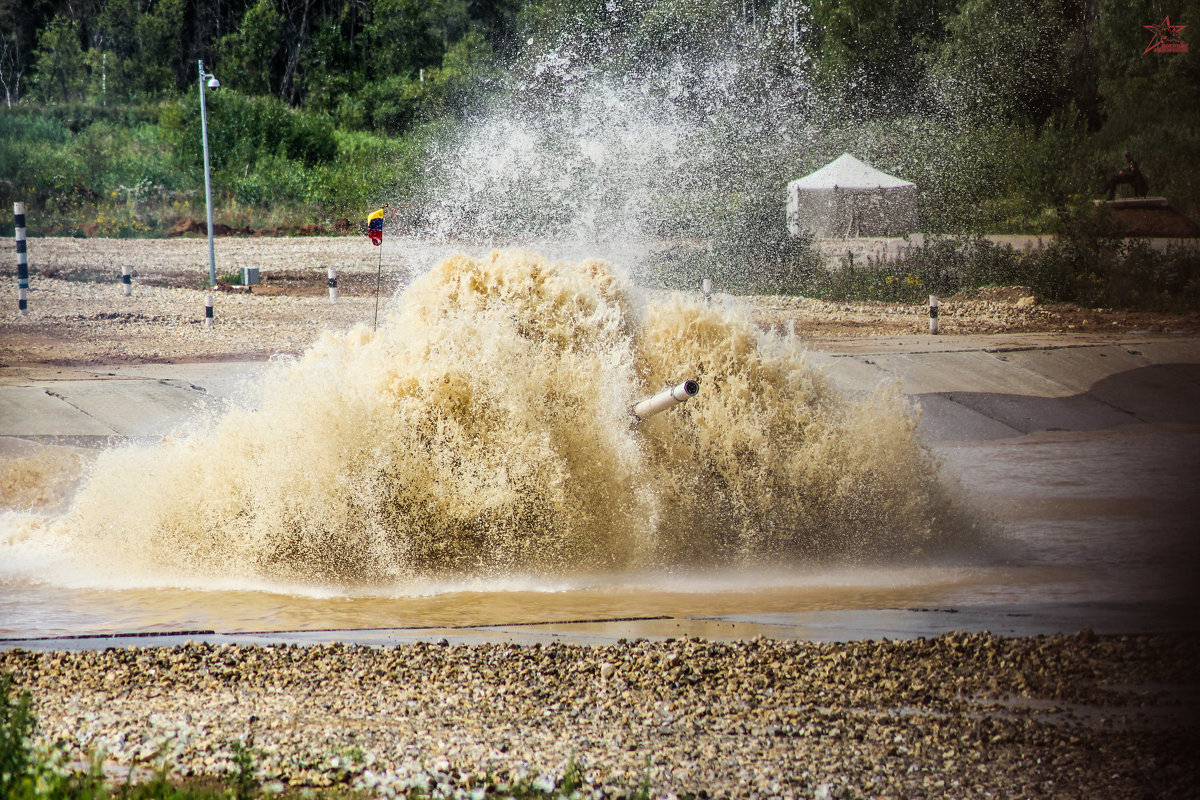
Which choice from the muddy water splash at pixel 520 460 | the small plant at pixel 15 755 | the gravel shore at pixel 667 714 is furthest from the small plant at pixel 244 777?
the muddy water splash at pixel 520 460

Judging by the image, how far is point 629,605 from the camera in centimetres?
746

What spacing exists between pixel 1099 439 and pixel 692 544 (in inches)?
293

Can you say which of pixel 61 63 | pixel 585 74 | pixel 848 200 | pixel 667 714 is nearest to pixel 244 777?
pixel 667 714

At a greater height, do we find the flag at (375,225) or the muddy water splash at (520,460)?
the flag at (375,225)

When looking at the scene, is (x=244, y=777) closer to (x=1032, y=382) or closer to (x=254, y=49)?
(x=1032, y=382)

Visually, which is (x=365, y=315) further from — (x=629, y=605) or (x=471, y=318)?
(x=629, y=605)

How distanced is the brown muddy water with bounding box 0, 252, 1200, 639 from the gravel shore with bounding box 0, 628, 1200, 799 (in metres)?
1.46

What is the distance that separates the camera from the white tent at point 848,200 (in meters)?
23.8

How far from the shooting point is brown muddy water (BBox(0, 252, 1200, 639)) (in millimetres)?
7938

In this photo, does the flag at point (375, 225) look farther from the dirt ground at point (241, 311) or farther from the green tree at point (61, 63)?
the green tree at point (61, 63)

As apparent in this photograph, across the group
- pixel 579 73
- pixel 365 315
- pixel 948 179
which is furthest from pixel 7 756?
pixel 579 73

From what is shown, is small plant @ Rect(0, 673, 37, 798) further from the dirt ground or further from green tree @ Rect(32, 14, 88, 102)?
green tree @ Rect(32, 14, 88, 102)

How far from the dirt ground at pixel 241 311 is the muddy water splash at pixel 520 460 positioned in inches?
249

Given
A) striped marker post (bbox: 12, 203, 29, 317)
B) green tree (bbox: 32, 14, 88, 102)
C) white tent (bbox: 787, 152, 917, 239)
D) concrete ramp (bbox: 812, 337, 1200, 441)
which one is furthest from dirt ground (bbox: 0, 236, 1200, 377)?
green tree (bbox: 32, 14, 88, 102)
